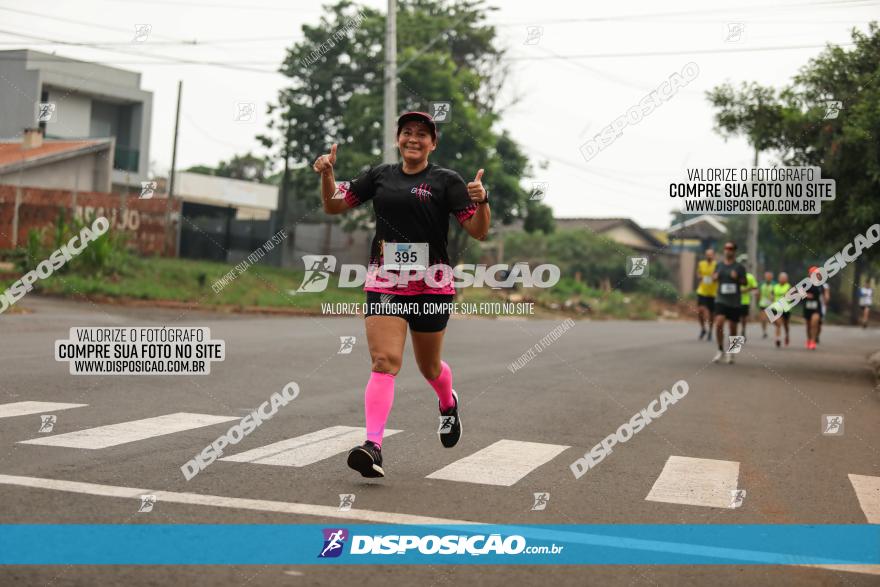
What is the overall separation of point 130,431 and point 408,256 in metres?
2.69

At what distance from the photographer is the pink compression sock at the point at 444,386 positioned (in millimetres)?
6594

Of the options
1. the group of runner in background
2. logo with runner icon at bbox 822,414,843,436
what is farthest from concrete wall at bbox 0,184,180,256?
logo with runner icon at bbox 822,414,843,436

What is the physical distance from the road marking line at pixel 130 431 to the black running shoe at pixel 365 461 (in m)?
1.89

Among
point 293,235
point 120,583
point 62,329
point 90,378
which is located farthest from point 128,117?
point 120,583

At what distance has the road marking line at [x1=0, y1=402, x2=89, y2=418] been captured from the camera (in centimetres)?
796

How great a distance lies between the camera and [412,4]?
1634 inches

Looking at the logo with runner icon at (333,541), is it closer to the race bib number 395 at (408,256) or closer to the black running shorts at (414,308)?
the black running shorts at (414,308)

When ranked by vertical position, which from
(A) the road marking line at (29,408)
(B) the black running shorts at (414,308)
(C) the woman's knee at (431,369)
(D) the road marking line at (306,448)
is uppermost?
(B) the black running shorts at (414,308)

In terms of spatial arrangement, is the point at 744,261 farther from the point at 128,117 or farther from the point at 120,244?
the point at 128,117

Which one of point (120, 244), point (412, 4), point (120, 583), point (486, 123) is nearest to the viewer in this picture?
point (120, 583)

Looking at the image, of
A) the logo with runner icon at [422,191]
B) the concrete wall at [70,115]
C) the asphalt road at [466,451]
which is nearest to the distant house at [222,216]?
the concrete wall at [70,115]

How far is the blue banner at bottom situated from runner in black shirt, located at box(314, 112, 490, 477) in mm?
1292

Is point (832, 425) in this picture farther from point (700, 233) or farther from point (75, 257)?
point (700, 233)

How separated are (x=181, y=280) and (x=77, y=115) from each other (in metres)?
16.9
